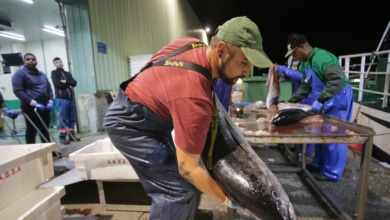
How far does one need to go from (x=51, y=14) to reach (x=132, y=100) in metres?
8.60

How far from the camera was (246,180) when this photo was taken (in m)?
1.22

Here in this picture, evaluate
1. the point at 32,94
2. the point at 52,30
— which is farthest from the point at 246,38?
the point at 52,30

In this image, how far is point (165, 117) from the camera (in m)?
1.28

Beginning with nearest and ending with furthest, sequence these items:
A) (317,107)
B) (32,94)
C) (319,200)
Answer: (319,200)
(317,107)
(32,94)

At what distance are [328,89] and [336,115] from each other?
1.48 feet

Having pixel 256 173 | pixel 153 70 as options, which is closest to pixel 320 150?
pixel 256 173

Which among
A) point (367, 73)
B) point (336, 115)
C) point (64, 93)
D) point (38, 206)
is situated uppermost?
point (367, 73)

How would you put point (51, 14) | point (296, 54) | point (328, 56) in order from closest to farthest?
point (328, 56)
point (296, 54)
point (51, 14)

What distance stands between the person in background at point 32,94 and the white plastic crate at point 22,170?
6.87ft

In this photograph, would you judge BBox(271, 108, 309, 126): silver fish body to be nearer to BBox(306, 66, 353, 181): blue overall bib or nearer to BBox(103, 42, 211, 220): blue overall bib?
BBox(306, 66, 353, 181): blue overall bib

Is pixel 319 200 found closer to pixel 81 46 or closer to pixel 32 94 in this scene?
pixel 32 94

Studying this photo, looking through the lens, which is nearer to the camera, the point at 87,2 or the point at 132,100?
the point at 132,100

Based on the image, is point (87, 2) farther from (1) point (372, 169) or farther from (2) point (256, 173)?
A: (1) point (372, 169)

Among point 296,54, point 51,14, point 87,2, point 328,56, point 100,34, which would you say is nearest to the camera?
point 328,56
